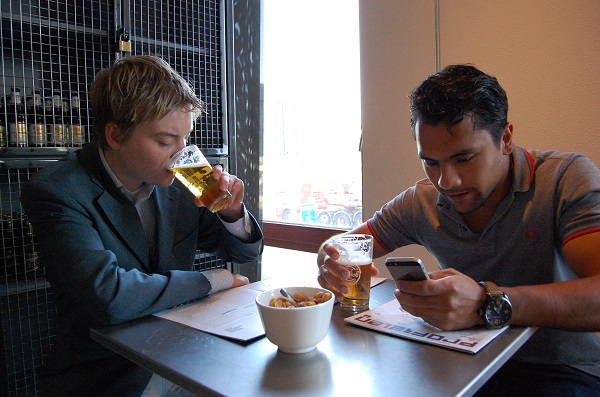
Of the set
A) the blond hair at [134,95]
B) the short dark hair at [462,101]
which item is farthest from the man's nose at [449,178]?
the blond hair at [134,95]

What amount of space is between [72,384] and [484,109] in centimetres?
130

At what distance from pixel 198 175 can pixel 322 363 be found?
0.68m

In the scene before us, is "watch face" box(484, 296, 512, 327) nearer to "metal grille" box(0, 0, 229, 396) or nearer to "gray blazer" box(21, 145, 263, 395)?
"gray blazer" box(21, 145, 263, 395)

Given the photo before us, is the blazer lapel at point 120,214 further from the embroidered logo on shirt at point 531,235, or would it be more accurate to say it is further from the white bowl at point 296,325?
the embroidered logo on shirt at point 531,235

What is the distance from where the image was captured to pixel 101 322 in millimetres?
1018

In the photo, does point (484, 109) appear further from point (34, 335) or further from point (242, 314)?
point (34, 335)

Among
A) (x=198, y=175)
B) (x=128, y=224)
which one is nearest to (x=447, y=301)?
(x=198, y=175)

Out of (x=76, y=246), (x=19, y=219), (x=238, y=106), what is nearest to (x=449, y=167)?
(x=76, y=246)

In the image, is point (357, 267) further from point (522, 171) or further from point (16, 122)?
point (16, 122)

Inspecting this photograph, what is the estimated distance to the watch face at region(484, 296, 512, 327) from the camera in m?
0.90

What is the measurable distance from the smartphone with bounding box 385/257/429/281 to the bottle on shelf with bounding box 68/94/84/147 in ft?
5.78

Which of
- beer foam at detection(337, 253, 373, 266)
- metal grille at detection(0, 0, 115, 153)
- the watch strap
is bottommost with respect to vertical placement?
the watch strap

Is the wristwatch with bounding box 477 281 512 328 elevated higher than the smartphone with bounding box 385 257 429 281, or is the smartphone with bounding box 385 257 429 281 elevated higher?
the smartphone with bounding box 385 257 429 281

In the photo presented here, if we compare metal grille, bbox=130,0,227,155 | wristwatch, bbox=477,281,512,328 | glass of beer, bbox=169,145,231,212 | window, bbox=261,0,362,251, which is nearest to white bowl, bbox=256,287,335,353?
wristwatch, bbox=477,281,512,328
